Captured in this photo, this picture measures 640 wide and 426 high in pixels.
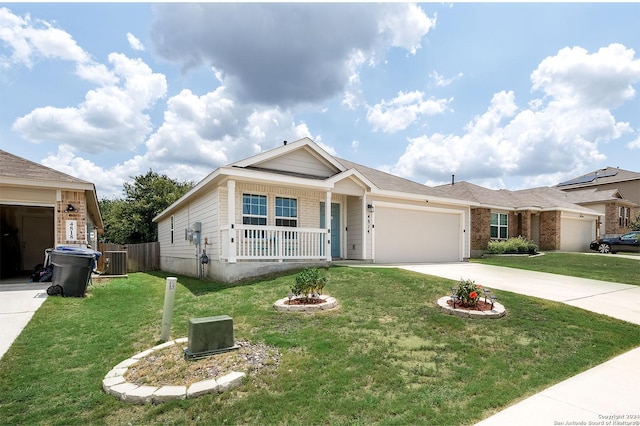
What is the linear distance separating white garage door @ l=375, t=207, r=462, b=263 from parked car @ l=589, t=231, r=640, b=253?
1324cm

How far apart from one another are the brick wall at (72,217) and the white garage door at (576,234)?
25.7 m

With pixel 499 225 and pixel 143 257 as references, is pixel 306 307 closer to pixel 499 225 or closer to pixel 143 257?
pixel 143 257

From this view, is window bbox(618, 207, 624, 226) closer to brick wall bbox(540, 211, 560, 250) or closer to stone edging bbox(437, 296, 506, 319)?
brick wall bbox(540, 211, 560, 250)

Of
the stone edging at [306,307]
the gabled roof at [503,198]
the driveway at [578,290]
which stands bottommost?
the driveway at [578,290]

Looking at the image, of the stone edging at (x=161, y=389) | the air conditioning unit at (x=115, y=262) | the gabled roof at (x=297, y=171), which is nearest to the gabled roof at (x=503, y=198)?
the gabled roof at (x=297, y=171)

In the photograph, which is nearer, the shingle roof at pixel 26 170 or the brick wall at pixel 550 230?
the shingle roof at pixel 26 170

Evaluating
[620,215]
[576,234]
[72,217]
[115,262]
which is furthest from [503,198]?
[72,217]

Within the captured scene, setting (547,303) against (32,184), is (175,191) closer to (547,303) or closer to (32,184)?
(32,184)

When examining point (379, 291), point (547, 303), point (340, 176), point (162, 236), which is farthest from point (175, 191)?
point (547, 303)

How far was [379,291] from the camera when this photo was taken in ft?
24.9

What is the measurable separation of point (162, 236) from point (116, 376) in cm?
1832

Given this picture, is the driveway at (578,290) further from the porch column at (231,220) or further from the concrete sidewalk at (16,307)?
the concrete sidewalk at (16,307)

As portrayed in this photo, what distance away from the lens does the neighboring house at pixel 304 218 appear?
1030cm

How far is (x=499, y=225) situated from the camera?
20.6m
